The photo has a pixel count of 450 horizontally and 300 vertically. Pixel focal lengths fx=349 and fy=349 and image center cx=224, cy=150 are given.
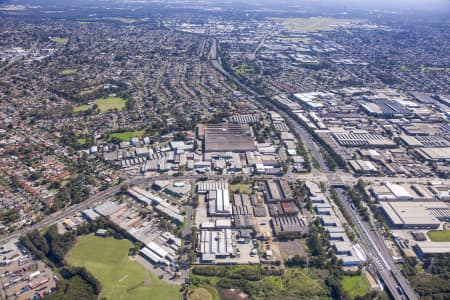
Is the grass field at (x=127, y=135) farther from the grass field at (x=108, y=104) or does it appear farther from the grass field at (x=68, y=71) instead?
the grass field at (x=68, y=71)

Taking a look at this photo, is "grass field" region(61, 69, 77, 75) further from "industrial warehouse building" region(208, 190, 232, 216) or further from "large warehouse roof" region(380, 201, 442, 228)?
"large warehouse roof" region(380, 201, 442, 228)

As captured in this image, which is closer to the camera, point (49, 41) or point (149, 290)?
point (149, 290)

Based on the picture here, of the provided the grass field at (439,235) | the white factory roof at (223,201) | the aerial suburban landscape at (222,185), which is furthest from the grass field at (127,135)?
the grass field at (439,235)

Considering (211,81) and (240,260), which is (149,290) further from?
(211,81)

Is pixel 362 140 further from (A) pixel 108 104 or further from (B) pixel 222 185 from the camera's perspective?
(A) pixel 108 104

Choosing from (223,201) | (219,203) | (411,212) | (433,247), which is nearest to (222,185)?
(223,201)

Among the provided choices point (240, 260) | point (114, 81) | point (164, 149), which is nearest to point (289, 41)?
point (114, 81)

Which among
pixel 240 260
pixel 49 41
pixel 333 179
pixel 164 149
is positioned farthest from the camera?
pixel 49 41
